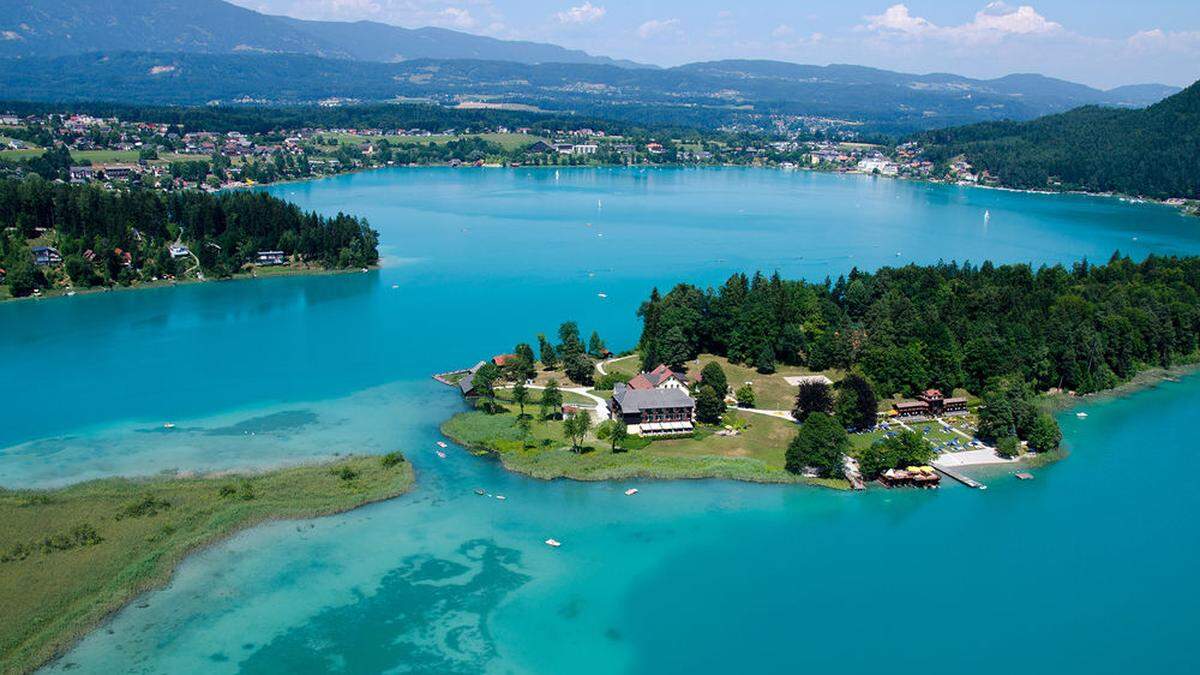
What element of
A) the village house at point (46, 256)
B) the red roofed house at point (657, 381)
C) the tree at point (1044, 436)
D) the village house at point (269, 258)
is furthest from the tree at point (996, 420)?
the village house at point (46, 256)

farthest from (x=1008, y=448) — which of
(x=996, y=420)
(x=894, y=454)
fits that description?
(x=894, y=454)

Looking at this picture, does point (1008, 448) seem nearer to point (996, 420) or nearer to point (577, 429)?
point (996, 420)

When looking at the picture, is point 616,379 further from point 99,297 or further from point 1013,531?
point 99,297

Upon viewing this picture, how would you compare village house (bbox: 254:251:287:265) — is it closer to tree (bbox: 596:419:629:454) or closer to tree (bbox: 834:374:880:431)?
tree (bbox: 596:419:629:454)

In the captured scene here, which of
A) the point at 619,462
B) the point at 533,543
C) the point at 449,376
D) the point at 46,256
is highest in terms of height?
the point at 46,256

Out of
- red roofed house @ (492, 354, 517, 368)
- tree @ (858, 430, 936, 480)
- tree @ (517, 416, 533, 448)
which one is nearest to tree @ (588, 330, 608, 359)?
red roofed house @ (492, 354, 517, 368)

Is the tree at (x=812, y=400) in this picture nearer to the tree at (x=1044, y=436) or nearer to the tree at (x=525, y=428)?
the tree at (x=1044, y=436)

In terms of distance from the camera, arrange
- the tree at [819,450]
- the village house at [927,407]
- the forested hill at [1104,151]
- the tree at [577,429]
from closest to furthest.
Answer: the tree at [819,450]
the tree at [577,429]
the village house at [927,407]
the forested hill at [1104,151]
